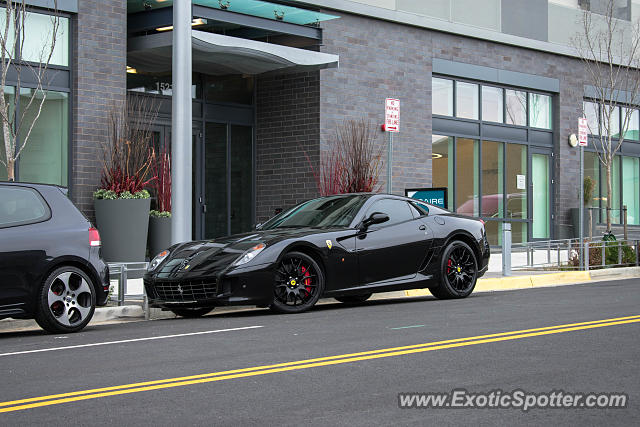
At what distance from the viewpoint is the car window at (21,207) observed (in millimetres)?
9820

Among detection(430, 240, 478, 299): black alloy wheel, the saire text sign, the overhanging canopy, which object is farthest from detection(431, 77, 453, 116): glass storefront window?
detection(430, 240, 478, 299): black alloy wheel

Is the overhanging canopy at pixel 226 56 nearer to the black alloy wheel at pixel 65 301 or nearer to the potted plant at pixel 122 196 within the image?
the potted plant at pixel 122 196

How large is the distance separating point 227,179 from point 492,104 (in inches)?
307

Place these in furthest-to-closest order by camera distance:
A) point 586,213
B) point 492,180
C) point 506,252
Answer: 1. point 586,213
2. point 492,180
3. point 506,252

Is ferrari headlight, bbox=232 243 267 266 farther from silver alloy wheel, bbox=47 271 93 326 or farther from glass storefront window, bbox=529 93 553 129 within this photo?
glass storefront window, bbox=529 93 553 129

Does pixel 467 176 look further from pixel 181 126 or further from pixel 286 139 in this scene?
pixel 181 126

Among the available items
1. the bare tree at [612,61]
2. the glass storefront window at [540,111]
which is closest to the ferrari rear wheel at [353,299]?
the glass storefront window at [540,111]

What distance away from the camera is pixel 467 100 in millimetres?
24234

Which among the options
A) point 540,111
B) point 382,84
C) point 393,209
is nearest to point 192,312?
point 393,209

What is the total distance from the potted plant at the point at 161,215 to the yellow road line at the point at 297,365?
9878mm

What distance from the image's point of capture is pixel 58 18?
16.0 meters

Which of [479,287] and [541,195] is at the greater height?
[541,195]

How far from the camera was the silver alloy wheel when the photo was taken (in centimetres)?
995

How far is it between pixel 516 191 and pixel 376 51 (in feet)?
20.6
